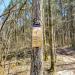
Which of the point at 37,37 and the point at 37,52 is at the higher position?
the point at 37,37

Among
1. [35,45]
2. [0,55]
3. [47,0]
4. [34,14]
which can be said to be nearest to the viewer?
[35,45]

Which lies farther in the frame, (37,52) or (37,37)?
(37,52)

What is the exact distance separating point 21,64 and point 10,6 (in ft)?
12.6

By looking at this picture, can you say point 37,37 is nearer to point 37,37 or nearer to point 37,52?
point 37,37

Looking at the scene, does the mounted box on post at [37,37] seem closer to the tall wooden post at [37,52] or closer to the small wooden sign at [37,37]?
the small wooden sign at [37,37]

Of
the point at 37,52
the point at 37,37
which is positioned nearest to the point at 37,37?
the point at 37,37

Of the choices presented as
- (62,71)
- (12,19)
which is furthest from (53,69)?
(12,19)

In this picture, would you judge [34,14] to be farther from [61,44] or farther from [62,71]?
[61,44]

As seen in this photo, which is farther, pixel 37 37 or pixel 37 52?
pixel 37 52

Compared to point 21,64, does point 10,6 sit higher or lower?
higher

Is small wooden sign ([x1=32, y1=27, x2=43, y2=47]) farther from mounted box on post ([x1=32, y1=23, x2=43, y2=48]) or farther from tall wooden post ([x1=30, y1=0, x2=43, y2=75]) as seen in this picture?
tall wooden post ([x1=30, y1=0, x2=43, y2=75])

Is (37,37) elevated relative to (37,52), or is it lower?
elevated

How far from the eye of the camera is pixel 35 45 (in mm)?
3645

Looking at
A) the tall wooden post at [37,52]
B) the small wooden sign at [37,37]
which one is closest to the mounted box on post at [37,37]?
the small wooden sign at [37,37]
